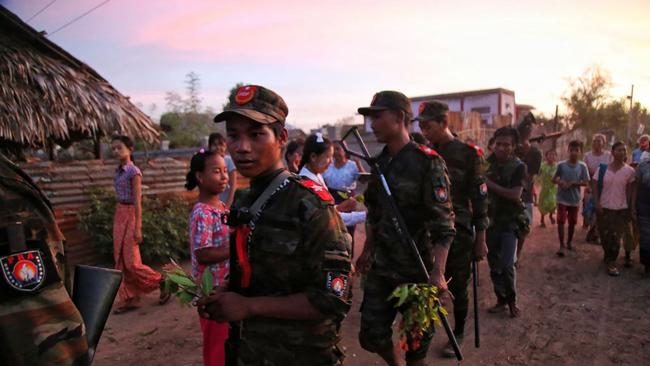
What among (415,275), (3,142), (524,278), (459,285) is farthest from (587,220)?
(3,142)

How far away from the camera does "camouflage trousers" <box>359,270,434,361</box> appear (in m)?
3.13

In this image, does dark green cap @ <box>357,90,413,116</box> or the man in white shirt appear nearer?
dark green cap @ <box>357,90,413,116</box>

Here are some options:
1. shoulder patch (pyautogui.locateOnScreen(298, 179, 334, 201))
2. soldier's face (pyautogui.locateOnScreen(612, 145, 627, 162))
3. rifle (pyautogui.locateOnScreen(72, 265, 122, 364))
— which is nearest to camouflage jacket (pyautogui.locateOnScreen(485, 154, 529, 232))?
soldier's face (pyautogui.locateOnScreen(612, 145, 627, 162))

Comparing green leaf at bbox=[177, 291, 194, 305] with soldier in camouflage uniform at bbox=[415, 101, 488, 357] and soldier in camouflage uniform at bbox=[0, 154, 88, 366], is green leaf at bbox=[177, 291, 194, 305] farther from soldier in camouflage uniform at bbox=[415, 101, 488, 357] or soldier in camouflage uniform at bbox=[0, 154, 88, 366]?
soldier in camouflage uniform at bbox=[415, 101, 488, 357]

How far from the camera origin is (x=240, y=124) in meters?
1.83

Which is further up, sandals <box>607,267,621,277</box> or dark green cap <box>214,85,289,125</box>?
dark green cap <box>214,85,289,125</box>

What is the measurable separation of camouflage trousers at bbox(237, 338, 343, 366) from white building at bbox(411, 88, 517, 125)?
33451 mm

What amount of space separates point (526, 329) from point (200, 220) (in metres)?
3.92

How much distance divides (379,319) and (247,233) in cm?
178

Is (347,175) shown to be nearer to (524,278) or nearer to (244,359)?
(524,278)

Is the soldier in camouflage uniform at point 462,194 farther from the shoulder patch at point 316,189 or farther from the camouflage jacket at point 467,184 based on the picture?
the shoulder patch at point 316,189

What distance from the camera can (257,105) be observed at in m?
1.85

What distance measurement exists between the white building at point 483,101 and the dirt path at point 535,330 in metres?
29.1

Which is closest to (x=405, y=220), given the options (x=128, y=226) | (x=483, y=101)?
(x=128, y=226)
